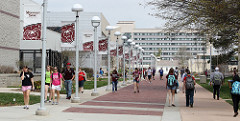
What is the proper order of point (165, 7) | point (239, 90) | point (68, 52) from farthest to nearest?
1. point (68, 52)
2. point (165, 7)
3. point (239, 90)

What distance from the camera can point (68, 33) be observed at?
17.3 meters

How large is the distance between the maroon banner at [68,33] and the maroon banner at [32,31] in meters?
4.31

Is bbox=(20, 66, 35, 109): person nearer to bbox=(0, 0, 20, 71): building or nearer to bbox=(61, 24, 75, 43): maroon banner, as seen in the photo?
bbox=(61, 24, 75, 43): maroon banner

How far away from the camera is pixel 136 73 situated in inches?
985

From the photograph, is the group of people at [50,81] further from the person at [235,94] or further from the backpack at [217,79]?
the backpack at [217,79]

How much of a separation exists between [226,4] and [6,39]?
2438 cm

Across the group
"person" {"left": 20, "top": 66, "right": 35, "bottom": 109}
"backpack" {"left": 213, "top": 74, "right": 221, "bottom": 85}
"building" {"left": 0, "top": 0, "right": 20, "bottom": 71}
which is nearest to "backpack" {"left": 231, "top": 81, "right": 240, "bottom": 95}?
"backpack" {"left": 213, "top": 74, "right": 221, "bottom": 85}

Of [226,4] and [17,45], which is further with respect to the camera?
[17,45]

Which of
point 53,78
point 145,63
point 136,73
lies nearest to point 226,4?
point 53,78

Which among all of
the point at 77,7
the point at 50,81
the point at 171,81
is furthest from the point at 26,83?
the point at 171,81

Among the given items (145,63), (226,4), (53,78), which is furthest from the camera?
(145,63)

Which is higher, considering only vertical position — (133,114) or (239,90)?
(239,90)

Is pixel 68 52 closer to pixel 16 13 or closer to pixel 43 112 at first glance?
pixel 16 13

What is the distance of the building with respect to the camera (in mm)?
33531
